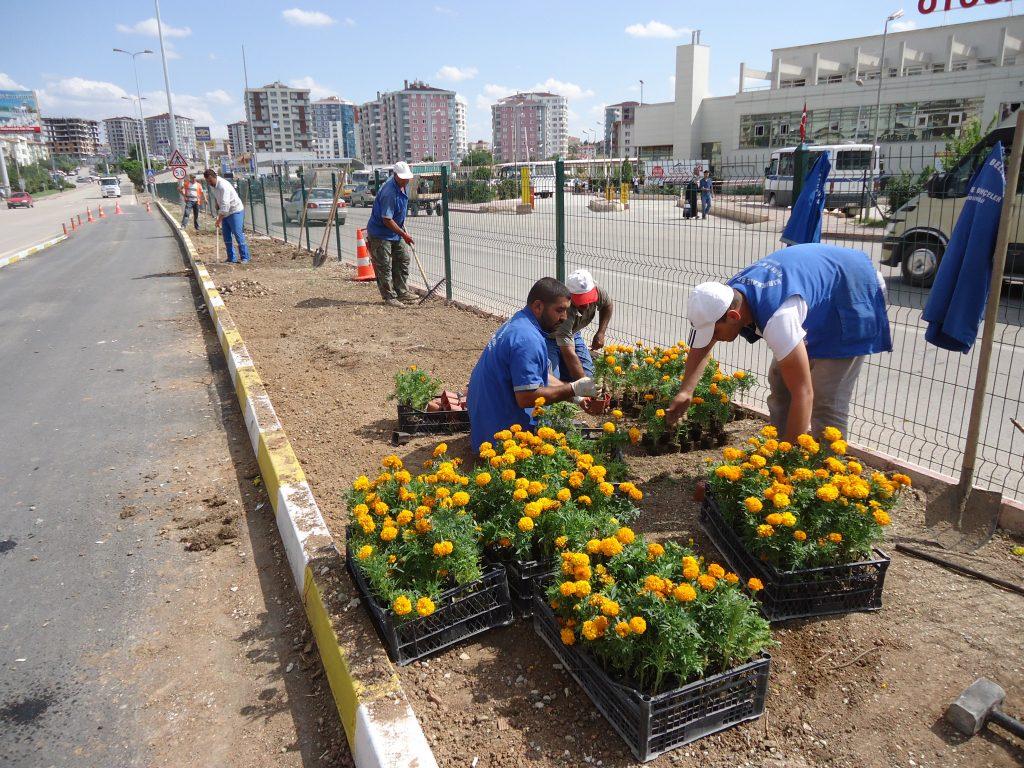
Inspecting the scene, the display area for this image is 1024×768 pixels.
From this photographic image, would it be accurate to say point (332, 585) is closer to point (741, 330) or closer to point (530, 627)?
point (530, 627)

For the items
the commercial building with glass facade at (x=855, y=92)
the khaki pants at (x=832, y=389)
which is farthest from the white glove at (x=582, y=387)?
the commercial building with glass facade at (x=855, y=92)

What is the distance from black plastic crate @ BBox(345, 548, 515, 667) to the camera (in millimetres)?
2729

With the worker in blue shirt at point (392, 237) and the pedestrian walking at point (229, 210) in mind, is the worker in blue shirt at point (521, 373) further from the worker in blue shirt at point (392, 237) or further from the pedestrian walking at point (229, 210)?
the pedestrian walking at point (229, 210)

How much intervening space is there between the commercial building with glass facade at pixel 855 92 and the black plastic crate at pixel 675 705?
36826 millimetres

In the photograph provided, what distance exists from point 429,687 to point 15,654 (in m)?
1.95

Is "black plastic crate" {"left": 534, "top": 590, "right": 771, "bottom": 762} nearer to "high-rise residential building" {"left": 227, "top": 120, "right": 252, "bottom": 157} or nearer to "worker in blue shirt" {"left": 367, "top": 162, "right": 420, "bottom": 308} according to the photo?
"worker in blue shirt" {"left": 367, "top": 162, "right": 420, "bottom": 308}

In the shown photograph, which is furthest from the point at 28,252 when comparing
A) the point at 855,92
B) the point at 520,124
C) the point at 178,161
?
the point at 520,124

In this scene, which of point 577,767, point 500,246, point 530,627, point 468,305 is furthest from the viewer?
point 500,246

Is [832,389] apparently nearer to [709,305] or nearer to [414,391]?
[709,305]

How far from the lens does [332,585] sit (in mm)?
3137

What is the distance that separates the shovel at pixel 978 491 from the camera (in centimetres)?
329

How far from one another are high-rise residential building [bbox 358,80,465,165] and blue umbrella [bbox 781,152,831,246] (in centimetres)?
15366

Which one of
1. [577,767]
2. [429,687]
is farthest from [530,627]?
[577,767]

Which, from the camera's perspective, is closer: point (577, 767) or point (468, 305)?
point (577, 767)
